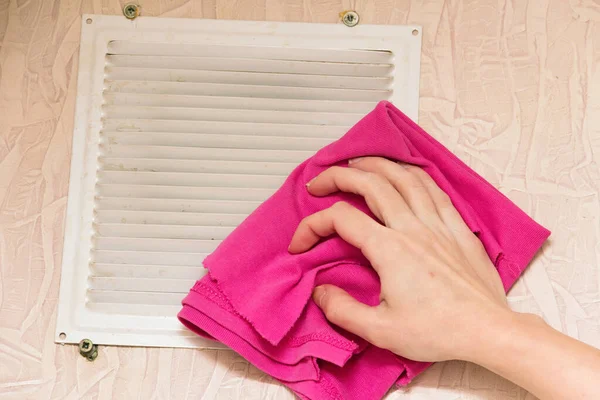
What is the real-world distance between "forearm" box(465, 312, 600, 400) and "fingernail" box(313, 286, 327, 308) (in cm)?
17

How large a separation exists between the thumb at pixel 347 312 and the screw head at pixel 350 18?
346 millimetres

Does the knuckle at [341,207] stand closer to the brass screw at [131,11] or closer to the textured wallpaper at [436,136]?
the textured wallpaper at [436,136]

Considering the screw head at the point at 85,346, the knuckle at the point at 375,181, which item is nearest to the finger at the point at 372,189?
the knuckle at the point at 375,181

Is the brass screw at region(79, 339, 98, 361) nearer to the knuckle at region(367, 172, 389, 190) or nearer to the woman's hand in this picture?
the woman's hand

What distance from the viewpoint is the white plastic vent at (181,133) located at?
802 mm

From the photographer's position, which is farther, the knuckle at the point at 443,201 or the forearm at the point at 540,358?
the knuckle at the point at 443,201

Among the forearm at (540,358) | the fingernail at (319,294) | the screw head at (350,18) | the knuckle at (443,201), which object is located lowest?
the forearm at (540,358)

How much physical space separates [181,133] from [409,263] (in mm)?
333

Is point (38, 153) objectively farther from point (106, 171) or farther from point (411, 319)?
point (411, 319)

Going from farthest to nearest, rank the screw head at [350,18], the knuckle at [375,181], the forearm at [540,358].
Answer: the screw head at [350,18] < the knuckle at [375,181] < the forearm at [540,358]

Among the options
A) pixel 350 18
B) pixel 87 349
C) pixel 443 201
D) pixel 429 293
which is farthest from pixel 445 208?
pixel 87 349

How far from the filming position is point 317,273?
2.43 ft

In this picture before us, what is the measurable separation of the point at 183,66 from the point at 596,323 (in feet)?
1.95

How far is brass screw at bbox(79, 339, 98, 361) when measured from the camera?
78cm
